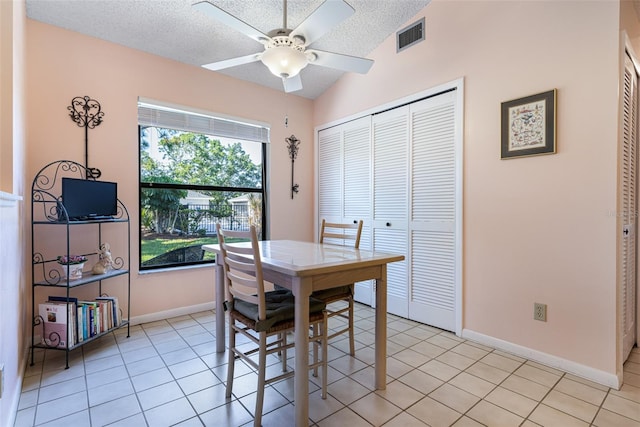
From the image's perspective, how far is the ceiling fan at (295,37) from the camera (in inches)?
66.4

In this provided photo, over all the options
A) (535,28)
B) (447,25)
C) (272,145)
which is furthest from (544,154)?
(272,145)

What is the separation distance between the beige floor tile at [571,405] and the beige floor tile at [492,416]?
29 cm

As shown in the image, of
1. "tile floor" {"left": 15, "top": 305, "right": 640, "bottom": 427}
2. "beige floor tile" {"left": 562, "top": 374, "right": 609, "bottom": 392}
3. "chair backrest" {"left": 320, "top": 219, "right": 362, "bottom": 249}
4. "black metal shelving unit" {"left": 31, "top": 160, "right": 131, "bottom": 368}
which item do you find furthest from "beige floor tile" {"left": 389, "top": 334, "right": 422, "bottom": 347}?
"black metal shelving unit" {"left": 31, "top": 160, "right": 131, "bottom": 368}

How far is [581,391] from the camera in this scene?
190 centimetres

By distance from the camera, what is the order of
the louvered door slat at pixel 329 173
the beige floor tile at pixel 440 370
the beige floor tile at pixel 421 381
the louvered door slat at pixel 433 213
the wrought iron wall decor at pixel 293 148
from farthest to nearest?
the wrought iron wall decor at pixel 293 148 < the louvered door slat at pixel 329 173 < the louvered door slat at pixel 433 213 < the beige floor tile at pixel 440 370 < the beige floor tile at pixel 421 381

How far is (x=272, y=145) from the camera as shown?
390cm

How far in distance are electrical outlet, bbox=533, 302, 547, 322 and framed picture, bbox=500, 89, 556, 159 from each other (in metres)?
1.10

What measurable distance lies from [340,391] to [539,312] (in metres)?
1.55

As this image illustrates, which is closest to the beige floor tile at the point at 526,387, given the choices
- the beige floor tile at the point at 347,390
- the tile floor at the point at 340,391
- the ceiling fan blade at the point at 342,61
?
the tile floor at the point at 340,391

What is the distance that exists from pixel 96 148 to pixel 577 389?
4013 millimetres

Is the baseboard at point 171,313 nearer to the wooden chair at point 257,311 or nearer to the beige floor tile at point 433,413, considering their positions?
the wooden chair at point 257,311

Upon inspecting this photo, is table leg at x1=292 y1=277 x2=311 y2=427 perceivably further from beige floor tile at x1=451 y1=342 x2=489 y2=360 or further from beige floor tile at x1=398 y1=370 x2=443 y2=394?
beige floor tile at x1=451 y1=342 x2=489 y2=360

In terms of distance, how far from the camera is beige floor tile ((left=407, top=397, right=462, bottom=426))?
1.64 m

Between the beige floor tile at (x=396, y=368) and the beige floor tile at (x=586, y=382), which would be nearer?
the beige floor tile at (x=586, y=382)
